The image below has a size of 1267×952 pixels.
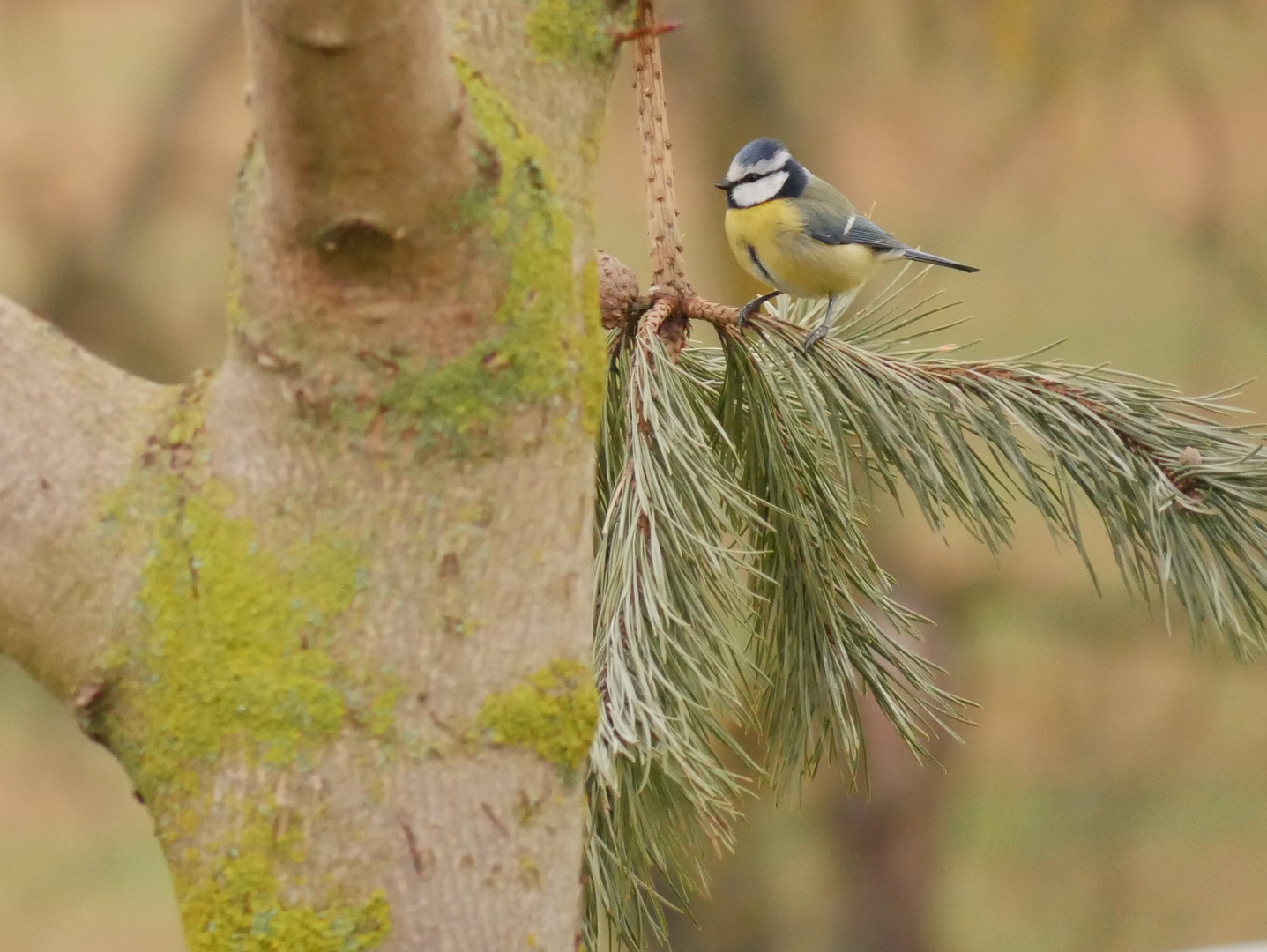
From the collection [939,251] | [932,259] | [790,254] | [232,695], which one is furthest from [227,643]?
[939,251]

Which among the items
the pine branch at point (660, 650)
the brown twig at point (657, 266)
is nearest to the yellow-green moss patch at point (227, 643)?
the pine branch at point (660, 650)

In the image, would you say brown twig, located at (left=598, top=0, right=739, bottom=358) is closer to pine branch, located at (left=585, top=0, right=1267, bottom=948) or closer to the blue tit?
pine branch, located at (left=585, top=0, right=1267, bottom=948)

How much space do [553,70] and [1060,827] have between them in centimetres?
286

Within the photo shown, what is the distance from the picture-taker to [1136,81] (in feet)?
5.81

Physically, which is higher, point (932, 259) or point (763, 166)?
point (763, 166)

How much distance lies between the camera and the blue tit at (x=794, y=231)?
126 centimetres

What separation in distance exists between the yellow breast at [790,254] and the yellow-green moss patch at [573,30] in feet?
2.69

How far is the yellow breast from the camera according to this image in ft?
4.13

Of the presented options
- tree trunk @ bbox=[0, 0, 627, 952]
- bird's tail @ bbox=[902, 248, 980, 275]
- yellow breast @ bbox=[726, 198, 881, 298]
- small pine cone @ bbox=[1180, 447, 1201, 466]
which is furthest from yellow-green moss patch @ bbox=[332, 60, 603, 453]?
yellow breast @ bbox=[726, 198, 881, 298]

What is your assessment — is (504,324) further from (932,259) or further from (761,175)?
(761,175)

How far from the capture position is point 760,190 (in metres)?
1.30

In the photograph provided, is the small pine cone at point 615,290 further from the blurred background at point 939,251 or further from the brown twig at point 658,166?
the blurred background at point 939,251

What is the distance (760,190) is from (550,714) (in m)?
0.98

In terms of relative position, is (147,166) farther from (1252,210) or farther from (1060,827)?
(1060,827)
